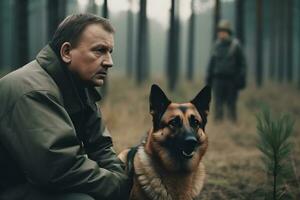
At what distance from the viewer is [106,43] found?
3189 millimetres

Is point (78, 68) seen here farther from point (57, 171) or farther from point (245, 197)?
point (245, 197)

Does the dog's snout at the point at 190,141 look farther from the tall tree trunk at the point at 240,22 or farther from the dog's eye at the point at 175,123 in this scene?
the tall tree trunk at the point at 240,22

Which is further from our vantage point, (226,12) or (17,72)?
(226,12)

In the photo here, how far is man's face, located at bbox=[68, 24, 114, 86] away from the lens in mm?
3111

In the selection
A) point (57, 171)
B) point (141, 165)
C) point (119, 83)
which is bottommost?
point (119, 83)

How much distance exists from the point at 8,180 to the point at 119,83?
745 inches

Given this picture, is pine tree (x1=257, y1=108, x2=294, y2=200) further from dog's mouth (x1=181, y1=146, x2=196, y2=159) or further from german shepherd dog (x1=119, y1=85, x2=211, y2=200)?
dog's mouth (x1=181, y1=146, x2=196, y2=159)

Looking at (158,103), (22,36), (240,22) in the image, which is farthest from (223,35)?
(158,103)

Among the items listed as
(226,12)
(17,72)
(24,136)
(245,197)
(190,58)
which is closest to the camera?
(24,136)

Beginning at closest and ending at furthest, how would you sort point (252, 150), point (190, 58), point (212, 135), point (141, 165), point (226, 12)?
point (141, 165), point (252, 150), point (212, 135), point (190, 58), point (226, 12)

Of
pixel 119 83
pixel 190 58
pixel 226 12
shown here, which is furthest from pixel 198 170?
pixel 226 12

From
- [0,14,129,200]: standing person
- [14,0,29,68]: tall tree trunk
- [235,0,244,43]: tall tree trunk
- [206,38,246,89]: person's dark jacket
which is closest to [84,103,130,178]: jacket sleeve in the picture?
[0,14,129,200]: standing person

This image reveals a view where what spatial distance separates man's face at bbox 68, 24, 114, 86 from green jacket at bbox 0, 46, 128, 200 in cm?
9

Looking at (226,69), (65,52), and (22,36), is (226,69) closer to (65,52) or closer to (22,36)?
(22,36)
